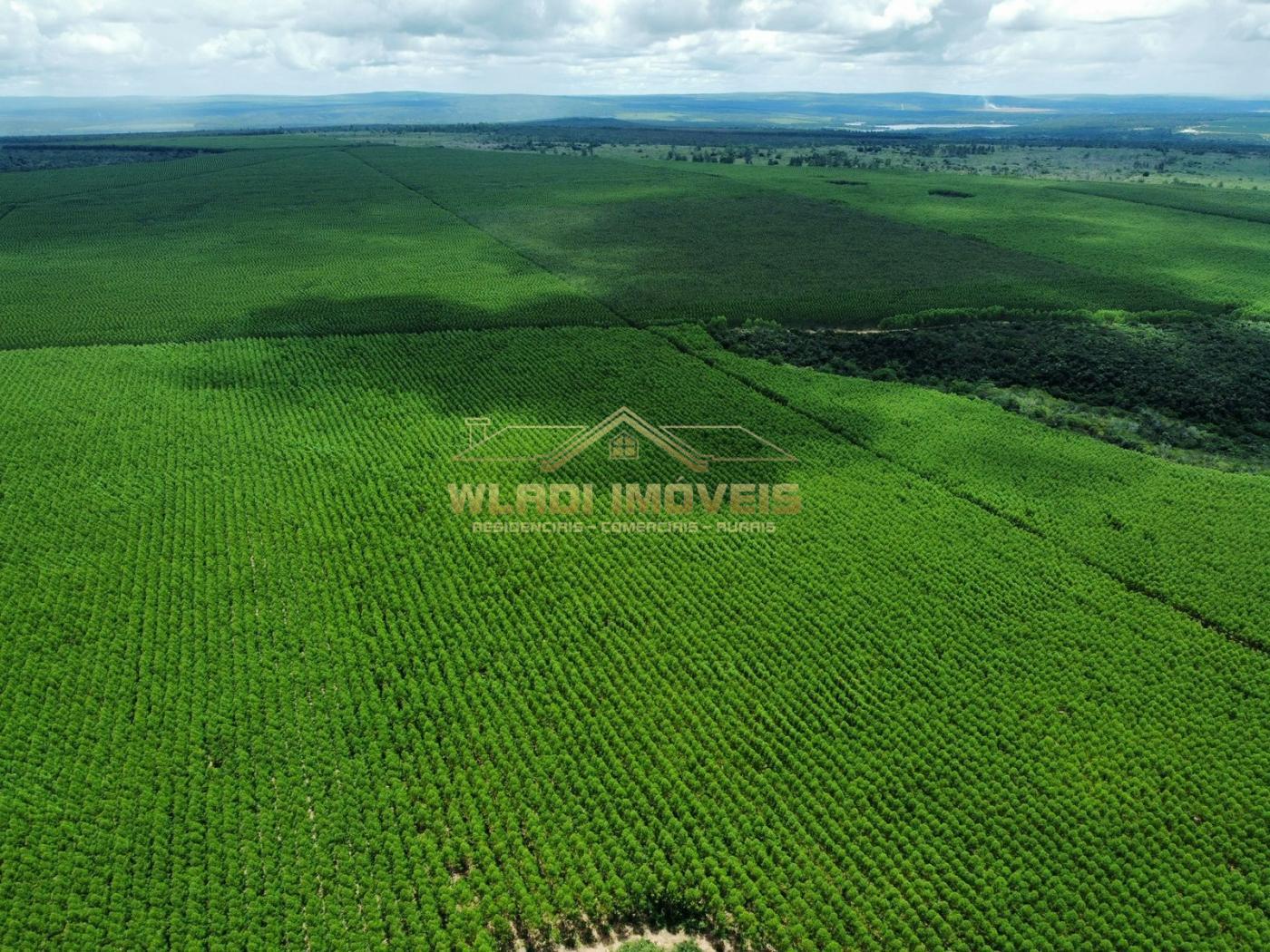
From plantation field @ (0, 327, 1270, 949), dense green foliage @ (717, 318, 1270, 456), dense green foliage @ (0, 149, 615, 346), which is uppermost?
dense green foliage @ (0, 149, 615, 346)

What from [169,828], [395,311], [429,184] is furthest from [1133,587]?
[429,184]

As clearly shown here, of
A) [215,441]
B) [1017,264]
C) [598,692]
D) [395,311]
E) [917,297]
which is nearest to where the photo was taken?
[598,692]

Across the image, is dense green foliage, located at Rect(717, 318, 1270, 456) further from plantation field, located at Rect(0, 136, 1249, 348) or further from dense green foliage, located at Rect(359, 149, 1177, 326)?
dense green foliage, located at Rect(359, 149, 1177, 326)

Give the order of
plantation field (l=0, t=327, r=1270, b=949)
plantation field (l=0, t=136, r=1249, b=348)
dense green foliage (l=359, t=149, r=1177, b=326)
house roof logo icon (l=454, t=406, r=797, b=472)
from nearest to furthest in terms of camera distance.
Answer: plantation field (l=0, t=327, r=1270, b=949)
house roof logo icon (l=454, t=406, r=797, b=472)
plantation field (l=0, t=136, r=1249, b=348)
dense green foliage (l=359, t=149, r=1177, b=326)

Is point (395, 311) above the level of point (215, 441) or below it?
above

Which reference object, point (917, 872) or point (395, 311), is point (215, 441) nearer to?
point (395, 311)

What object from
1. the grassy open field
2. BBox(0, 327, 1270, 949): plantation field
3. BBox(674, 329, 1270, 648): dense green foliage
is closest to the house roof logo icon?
the grassy open field
